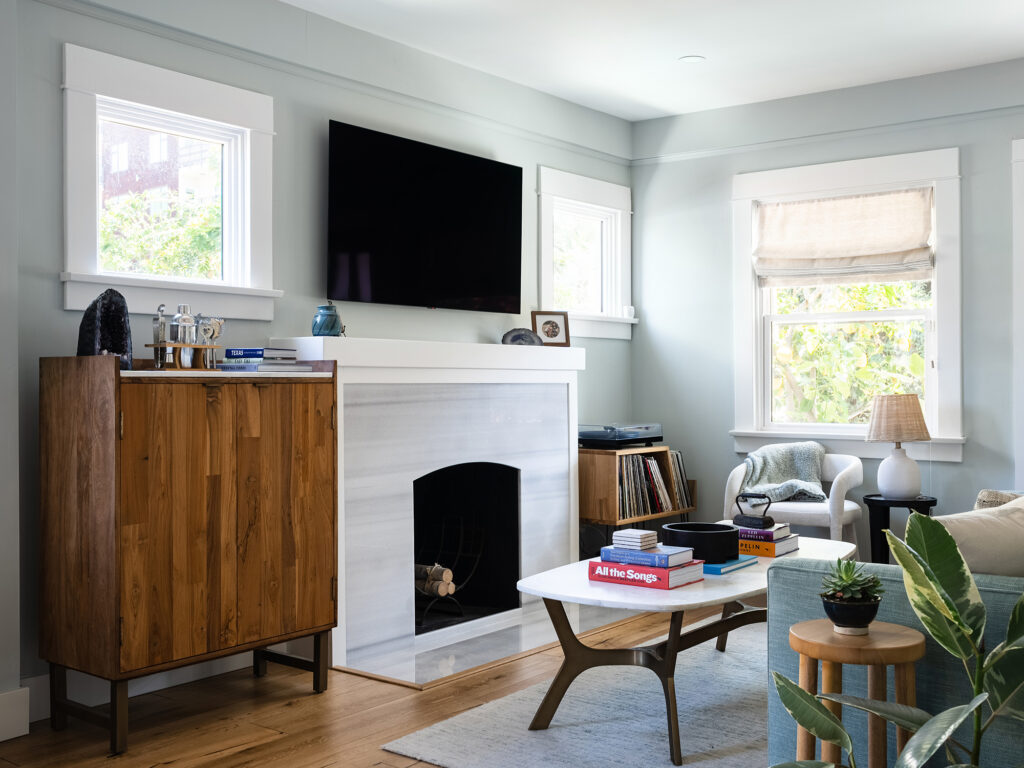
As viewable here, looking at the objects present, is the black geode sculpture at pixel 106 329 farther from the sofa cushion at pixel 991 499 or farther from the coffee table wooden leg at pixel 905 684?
the sofa cushion at pixel 991 499

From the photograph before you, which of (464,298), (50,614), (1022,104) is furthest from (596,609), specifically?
(1022,104)

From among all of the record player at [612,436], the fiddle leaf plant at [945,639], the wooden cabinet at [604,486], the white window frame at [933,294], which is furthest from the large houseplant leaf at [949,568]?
the white window frame at [933,294]

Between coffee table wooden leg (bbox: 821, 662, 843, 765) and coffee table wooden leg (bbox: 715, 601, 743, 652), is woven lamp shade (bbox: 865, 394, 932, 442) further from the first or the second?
coffee table wooden leg (bbox: 821, 662, 843, 765)

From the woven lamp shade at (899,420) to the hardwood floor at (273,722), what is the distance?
80.3 inches

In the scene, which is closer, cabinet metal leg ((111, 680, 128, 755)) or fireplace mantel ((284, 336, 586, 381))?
cabinet metal leg ((111, 680, 128, 755))

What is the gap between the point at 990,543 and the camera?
2.15 metres

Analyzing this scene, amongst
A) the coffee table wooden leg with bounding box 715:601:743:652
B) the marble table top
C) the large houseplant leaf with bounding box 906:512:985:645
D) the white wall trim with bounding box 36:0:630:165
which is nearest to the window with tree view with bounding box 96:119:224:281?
the white wall trim with bounding box 36:0:630:165

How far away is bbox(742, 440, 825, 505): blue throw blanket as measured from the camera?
5.03 meters

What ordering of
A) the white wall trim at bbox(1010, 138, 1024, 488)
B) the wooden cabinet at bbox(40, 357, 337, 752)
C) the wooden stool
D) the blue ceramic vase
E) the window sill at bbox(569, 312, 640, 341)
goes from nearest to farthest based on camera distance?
the wooden stool, the wooden cabinet at bbox(40, 357, 337, 752), the blue ceramic vase, the white wall trim at bbox(1010, 138, 1024, 488), the window sill at bbox(569, 312, 640, 341)

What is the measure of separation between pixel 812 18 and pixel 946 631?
316 cm

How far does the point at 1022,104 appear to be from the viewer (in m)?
4.80

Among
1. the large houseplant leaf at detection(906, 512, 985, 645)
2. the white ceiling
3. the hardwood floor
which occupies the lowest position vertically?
the hardwood floor

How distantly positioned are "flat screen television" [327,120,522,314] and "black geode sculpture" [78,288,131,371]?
1172 millimetres

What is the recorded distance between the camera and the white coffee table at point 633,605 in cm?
279
